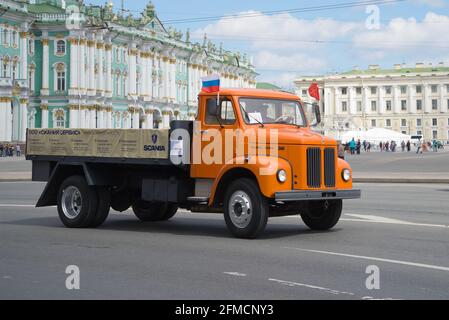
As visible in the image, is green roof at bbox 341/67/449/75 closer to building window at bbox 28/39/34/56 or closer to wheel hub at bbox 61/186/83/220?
building window at bbox 28/39/34/56

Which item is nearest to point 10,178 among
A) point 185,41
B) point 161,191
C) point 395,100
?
point 161,191

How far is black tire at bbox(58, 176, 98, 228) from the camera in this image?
1484 centimetres

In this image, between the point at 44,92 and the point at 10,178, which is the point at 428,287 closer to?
the point at 10,178

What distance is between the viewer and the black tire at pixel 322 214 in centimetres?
1388

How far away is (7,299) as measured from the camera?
793 cm

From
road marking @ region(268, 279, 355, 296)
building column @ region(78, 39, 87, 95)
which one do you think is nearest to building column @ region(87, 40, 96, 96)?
building column @ region(78, 39, 87, 95)

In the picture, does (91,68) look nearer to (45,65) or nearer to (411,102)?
(45,65)

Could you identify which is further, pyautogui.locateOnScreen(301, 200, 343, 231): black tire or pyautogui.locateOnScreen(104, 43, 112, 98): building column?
pyautogui.locateOnScreen(104, 43, 112, 98): building column

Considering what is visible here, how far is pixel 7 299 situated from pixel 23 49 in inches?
2913

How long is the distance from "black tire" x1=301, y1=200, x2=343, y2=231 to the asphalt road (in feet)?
0.78

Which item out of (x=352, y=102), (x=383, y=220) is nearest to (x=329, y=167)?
(x=383, y=220)

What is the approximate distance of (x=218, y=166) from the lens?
13.3 m

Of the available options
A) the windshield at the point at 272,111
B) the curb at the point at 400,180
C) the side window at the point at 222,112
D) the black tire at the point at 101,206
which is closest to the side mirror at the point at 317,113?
the windshield at the point at 272,111

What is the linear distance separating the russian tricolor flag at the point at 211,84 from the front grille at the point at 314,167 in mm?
2197
